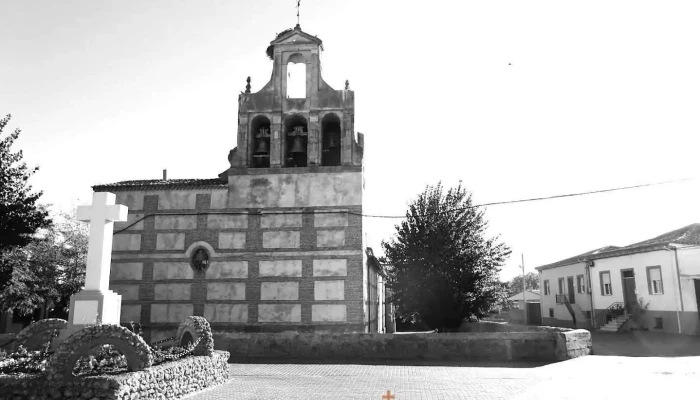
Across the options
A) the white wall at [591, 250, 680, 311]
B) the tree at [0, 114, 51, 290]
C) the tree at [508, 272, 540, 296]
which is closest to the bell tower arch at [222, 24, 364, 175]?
the tree at [0, 114, 51, 290]

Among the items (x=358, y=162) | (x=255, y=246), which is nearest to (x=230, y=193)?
(x=255, y=246)

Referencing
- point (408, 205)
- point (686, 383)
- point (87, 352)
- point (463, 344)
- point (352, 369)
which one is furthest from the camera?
point (408, 205)

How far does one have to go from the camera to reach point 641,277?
2894 cm

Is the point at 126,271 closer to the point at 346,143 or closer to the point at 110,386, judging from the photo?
the point at 346,143

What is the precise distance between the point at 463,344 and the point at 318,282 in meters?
7.02

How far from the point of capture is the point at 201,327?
12453 millimetres

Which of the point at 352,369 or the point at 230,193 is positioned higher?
the point at 230,193

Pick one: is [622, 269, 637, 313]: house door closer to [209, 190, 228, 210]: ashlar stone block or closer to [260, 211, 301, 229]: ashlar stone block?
[260, 211, 301, 229]: ashlar stone block

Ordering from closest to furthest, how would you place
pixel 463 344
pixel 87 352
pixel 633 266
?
pixel 87 352, pixel 463 344, pixel 633 266

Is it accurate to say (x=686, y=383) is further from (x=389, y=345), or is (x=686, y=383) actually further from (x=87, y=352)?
(x=87, y=352)

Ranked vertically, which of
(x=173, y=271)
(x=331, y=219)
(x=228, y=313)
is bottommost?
(x=228, y=313)

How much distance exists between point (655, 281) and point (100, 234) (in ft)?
90.2

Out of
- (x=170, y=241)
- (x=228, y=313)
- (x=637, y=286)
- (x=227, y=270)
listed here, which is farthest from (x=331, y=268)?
(x=637, y=286)

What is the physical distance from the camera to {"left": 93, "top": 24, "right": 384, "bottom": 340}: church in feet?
71.9
